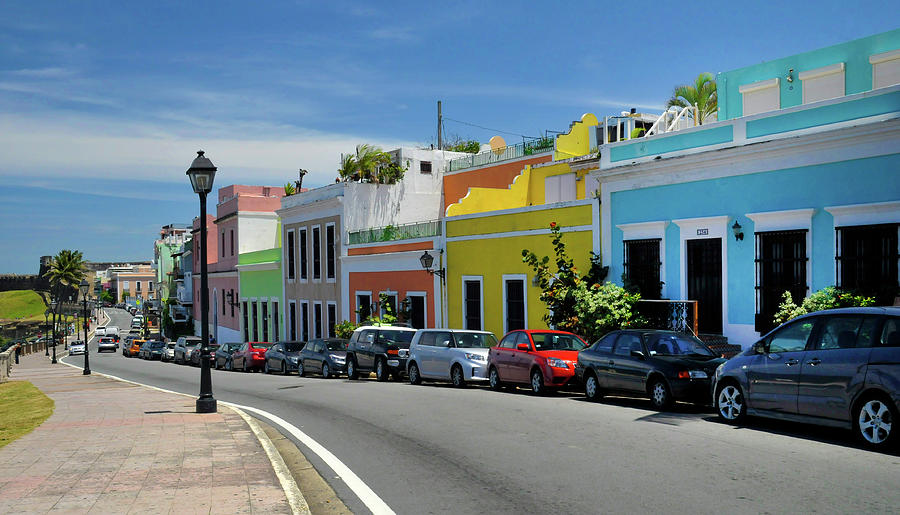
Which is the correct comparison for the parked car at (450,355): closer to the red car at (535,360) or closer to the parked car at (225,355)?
the red car at (535,360)

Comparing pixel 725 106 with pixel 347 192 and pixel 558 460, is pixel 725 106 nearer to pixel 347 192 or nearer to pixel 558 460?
pixel 558 460

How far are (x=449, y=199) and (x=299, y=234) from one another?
9.16 metres

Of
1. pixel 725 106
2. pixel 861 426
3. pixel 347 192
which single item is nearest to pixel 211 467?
pixel 861 426

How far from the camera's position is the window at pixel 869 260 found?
1594 centimetres

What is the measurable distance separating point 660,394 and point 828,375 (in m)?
4.28

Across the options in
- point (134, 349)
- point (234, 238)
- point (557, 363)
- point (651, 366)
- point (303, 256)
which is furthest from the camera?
point (134, 349)

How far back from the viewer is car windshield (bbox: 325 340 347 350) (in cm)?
2902

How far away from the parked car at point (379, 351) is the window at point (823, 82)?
13299mm

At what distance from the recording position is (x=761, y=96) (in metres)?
23.2

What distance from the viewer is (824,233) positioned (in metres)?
17.4

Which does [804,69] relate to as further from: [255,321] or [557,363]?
[255,321]

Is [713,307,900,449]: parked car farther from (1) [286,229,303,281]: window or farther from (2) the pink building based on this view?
(2) the pink building

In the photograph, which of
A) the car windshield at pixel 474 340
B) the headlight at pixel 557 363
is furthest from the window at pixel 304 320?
the headlight at pixel 557 363

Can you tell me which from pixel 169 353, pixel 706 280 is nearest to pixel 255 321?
pixel 169 353
